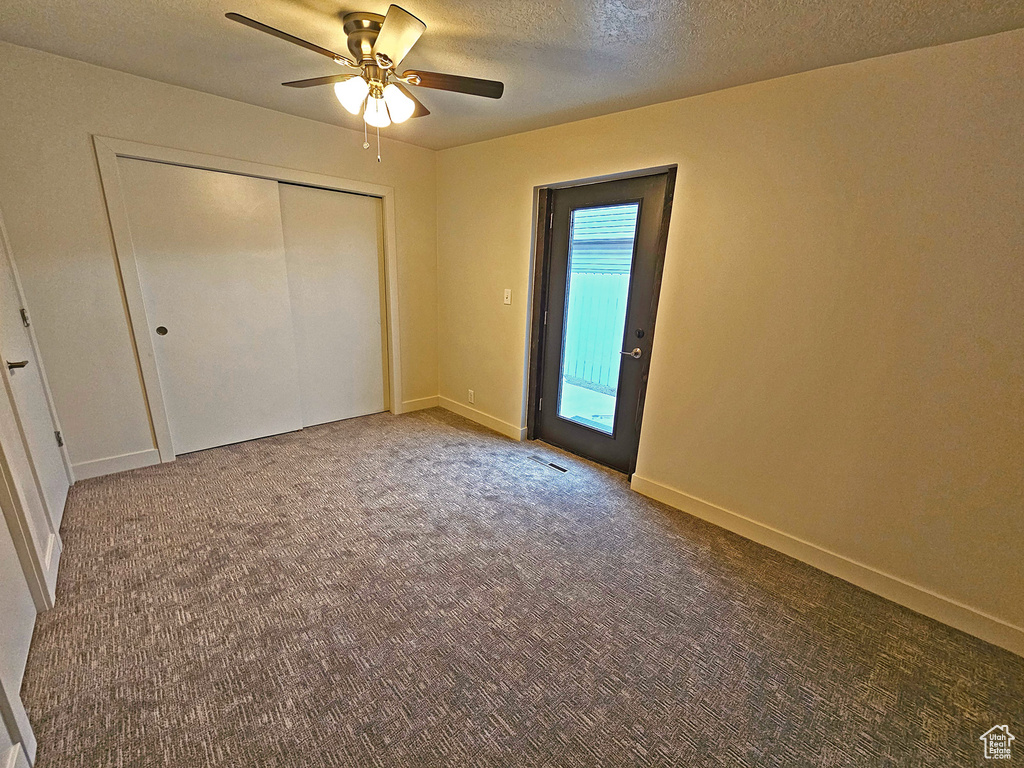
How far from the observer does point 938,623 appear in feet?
5.63

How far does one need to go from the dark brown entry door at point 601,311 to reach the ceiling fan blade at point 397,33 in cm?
147

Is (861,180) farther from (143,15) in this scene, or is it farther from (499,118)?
(143,15)

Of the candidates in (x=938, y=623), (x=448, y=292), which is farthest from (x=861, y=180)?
(x=448, y=292)

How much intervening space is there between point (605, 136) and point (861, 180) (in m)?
1.33

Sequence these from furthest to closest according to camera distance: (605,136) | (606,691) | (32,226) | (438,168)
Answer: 1. (438,168)
2. (605,136)
3. (32,226)
4. (606,691)

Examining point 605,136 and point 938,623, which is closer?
point 938,623

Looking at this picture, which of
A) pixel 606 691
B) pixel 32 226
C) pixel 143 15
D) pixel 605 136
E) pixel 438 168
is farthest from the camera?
pixel 438 168

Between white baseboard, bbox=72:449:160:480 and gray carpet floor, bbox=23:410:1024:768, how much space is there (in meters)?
0.10

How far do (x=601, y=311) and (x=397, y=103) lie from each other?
1.69m

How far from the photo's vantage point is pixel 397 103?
5.48ft

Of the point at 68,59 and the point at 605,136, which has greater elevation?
the point at 68,59

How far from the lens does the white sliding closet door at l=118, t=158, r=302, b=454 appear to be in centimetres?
252

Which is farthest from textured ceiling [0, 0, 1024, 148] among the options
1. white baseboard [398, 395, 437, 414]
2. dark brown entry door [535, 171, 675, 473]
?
white baseboard [398, 395, 437, 414]

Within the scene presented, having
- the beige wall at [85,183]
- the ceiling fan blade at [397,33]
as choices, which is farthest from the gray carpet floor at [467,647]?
the ceiling fan blade at [397,33]
